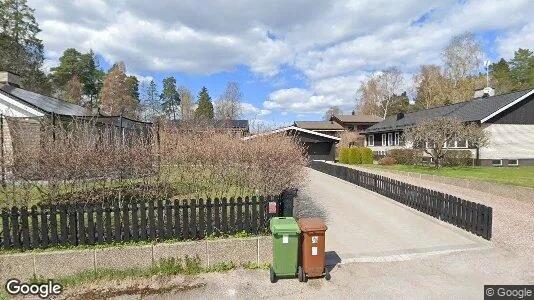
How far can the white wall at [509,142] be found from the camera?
74.6 feet

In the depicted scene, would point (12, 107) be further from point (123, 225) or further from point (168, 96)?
point (168, 96)

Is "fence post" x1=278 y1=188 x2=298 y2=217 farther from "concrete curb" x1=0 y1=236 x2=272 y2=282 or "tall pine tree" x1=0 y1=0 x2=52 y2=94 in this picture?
"tall pine tree" x1=0 y1=0 x2=52 y2=94

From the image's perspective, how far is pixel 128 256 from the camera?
530cm

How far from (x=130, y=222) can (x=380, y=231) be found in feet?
19.1

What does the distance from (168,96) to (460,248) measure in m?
80.7

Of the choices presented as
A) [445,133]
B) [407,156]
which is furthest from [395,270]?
[407,156]

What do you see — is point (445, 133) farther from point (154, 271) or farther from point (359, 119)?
point (359, 119)

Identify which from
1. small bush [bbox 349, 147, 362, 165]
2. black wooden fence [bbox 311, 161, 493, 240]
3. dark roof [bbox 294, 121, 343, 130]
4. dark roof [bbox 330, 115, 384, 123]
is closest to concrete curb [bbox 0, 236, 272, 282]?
black wooden fence [bbox 311, 161, 493, 240]

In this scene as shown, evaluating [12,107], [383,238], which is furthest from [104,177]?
[12,107]

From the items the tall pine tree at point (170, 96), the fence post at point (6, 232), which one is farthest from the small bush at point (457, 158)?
the tall pine tree at point (170, 96)

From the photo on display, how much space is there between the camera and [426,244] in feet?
21.8
